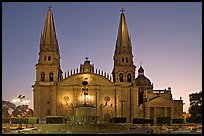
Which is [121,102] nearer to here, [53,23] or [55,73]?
[55,73]

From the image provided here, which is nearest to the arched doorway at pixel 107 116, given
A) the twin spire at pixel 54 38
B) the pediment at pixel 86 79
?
the pediment at pixel 86 79

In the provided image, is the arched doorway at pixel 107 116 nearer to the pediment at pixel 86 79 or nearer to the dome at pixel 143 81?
the pediment at pixel 86 79

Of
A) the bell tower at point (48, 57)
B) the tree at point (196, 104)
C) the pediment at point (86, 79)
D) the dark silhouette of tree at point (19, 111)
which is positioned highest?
the bell tower at point (48, 57)

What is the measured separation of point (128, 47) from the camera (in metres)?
75.4

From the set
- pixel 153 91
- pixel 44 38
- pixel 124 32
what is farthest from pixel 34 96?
pixel 153 91

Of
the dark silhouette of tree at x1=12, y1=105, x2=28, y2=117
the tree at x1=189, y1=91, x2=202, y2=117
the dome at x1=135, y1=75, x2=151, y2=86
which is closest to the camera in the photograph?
the tree at x1=189, y1=91, x2=202, y2=117

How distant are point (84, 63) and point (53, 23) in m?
10.3

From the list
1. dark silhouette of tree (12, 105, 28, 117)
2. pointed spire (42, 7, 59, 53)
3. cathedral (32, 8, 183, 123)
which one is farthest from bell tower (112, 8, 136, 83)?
dark silhouette of tree (12, 105, 28, 117)

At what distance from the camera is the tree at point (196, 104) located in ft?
215

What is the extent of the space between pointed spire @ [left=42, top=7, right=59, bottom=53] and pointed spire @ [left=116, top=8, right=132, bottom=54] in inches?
498

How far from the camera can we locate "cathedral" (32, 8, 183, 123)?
70250mm

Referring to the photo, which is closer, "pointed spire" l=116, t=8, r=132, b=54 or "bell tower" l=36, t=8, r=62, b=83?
"bell tower" l=36, t=8, r=62, b=83

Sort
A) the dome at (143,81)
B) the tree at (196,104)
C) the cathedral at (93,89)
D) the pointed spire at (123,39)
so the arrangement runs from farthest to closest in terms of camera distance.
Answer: the dome at (143,81)
the pointed spire at (123,39)
the cathedral at (93,89)
the tree at (196,104)

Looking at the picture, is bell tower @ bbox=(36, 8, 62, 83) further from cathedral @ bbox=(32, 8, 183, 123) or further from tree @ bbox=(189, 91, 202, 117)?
tree @ bbox=(189, 91, 202, 117)
